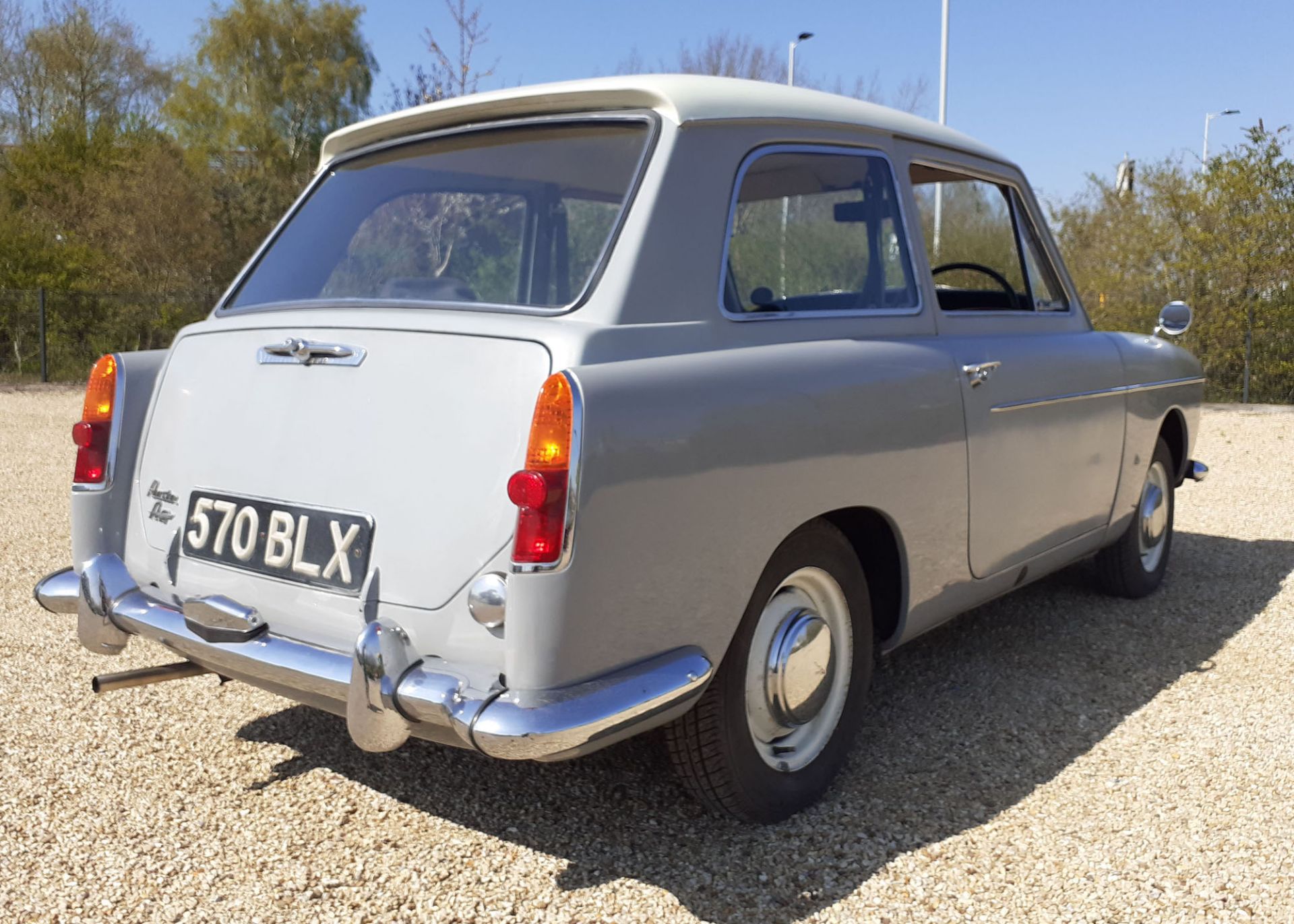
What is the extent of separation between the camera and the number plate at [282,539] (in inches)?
97.4

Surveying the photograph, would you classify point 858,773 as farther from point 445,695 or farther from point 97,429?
point 97,429

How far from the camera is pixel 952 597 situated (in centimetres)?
343

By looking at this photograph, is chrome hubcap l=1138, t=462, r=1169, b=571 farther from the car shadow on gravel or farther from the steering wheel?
the steering wheel

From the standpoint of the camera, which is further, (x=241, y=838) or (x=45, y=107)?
(x=45, y=107)

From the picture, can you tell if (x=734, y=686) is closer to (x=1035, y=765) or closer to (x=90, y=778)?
(x=1035, y=765)

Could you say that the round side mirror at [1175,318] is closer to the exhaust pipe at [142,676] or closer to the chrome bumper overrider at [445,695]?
the chrome bumper overrider at [445,695]

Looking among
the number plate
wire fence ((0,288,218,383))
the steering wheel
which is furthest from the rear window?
wire fence ((0,288,218,383))

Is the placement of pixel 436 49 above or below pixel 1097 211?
above

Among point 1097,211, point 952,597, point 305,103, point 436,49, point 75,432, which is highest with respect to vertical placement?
point 305,103

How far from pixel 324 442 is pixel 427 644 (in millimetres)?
547

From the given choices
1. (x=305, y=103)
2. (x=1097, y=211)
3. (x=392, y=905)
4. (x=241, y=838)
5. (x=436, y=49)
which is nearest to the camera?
(x=392, y=905)

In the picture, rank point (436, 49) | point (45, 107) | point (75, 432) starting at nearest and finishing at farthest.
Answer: point (75, 432) < point (436, 49) < point (45, 107)

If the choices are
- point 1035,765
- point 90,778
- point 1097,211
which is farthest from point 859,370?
point 1097,211

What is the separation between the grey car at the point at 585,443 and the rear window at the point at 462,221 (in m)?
0.01
